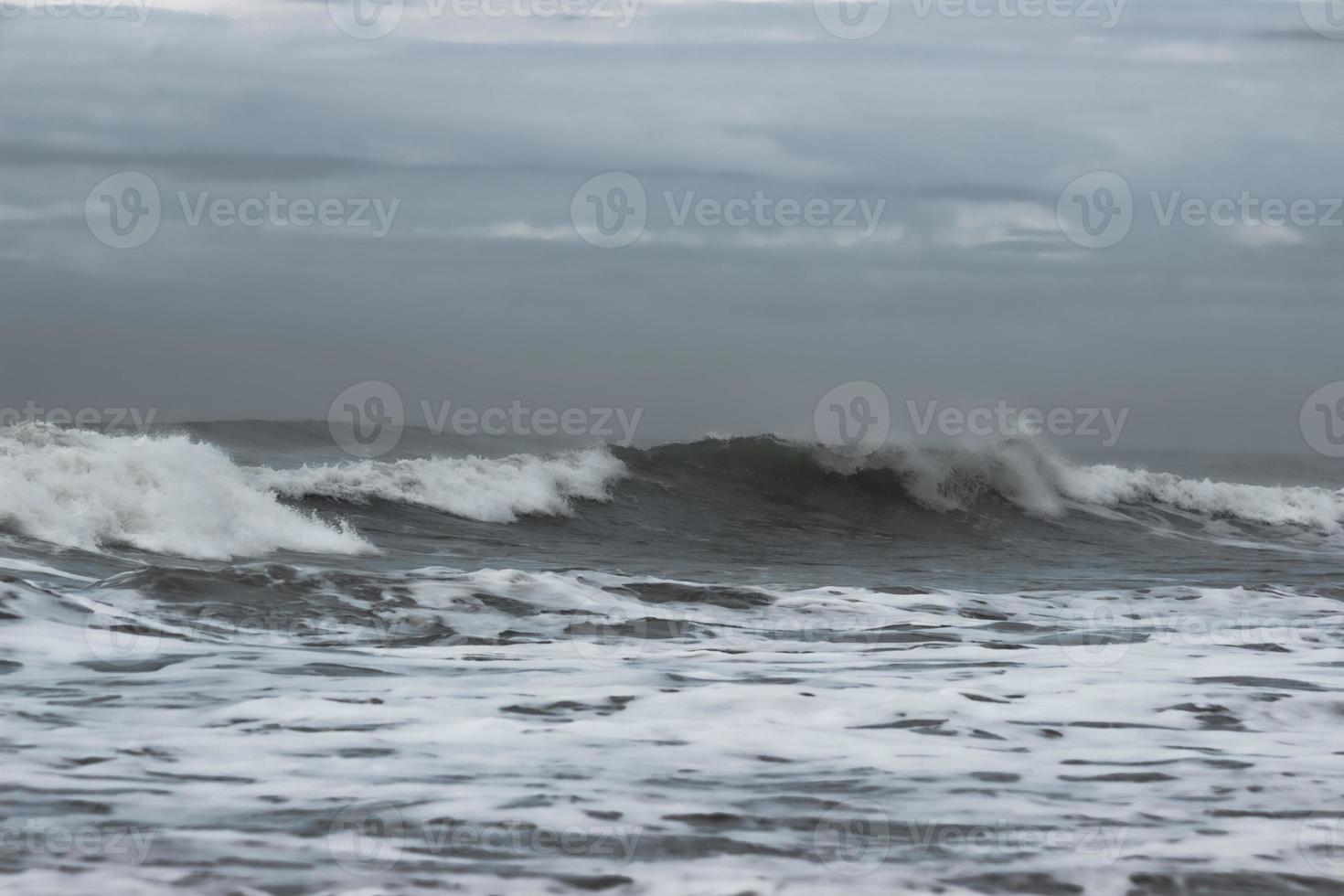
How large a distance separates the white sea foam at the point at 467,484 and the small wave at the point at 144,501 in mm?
1358

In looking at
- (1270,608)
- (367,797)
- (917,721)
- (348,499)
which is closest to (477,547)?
(348,499)

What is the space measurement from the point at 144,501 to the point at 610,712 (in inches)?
299

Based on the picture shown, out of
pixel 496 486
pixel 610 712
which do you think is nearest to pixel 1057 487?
pixel 496 486

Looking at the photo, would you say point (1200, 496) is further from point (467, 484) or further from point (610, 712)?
point (610, 712)

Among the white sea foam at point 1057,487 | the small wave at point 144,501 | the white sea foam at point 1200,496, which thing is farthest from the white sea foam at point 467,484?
the white sea foam at point 1200,496

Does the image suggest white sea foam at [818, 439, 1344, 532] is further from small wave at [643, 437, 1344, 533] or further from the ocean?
the ocean

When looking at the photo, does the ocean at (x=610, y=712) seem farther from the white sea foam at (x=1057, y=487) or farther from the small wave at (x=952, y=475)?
the white sea foam at (x=1057, y=487)

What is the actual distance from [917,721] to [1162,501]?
61.8ft

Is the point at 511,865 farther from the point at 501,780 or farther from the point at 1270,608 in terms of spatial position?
the point at 1270,608

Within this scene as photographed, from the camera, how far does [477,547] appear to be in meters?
13.7

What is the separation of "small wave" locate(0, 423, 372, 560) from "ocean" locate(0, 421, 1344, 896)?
38mm

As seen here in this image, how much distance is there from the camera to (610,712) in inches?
218

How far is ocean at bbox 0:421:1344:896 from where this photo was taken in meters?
3.67

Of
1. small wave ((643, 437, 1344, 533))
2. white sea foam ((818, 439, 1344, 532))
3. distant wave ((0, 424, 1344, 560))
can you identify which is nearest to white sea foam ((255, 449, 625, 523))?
distant wave ((0, 424, 1344, 560))
